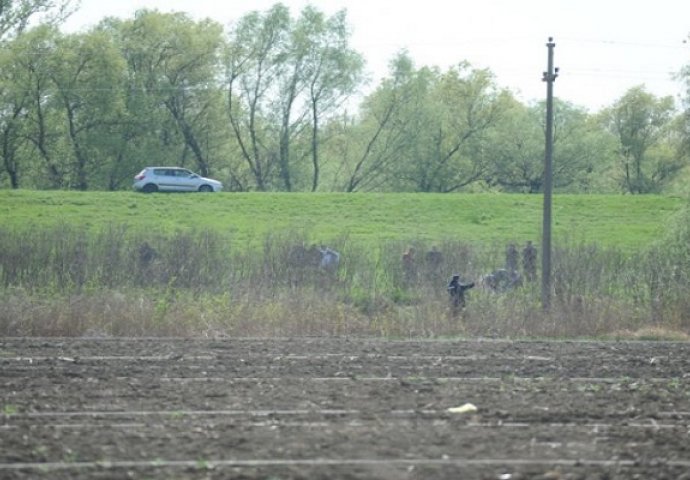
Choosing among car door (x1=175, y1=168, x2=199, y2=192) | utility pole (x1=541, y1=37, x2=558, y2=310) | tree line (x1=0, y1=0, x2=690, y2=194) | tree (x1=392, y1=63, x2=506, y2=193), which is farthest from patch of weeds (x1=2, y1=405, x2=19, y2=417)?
tree (x1=392, y1=63, x2=506, y2=193)

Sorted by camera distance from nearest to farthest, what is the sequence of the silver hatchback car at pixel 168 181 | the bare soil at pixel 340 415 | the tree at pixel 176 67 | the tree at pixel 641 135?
1. the bare soil at pixel 340 415
2. the silver hatchback car at pixel 168 181
3. the tree at pixel 176 67
4. the tree at pixel 641 135

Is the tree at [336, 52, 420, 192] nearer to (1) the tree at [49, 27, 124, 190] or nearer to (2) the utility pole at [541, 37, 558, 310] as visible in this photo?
(1) the tree at [49, 27, 124, 190]

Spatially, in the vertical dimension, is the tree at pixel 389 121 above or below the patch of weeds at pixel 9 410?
above

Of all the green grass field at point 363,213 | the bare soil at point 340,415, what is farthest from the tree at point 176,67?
the bare soil at point 340,415

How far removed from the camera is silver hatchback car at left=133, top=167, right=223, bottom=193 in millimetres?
56938

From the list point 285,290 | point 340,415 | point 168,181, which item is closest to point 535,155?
point 168,181

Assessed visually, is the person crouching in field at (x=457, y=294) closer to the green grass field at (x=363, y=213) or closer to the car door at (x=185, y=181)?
the green grass field at (x=363, y=213)

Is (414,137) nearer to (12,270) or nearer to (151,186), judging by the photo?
(151,186)

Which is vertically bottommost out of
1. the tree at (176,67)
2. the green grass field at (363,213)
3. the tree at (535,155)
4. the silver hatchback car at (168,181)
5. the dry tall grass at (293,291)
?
the dry tall grass at (293,291)

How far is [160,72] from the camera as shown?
2749 inches

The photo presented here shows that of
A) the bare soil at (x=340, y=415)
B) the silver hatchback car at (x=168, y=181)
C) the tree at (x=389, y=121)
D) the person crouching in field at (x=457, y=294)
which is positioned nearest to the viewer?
the bare soil at (x=340, y=415)

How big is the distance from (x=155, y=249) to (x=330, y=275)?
527 centimetres

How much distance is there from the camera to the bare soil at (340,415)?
10.1 metres

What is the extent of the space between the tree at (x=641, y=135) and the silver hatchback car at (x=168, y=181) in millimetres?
33087
